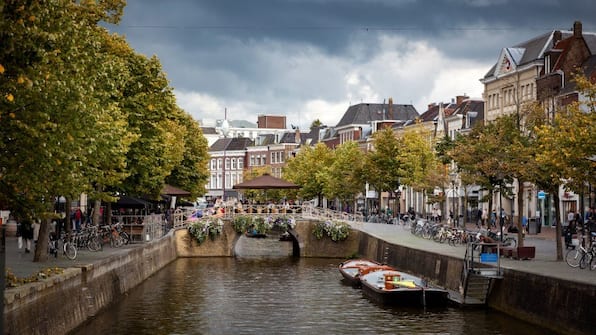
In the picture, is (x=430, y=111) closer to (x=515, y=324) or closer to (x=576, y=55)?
(x=576, y=55)

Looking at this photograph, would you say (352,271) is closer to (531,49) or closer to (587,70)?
(587,70)

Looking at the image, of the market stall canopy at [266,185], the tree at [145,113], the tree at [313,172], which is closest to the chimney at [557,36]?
the market stall canopy at [266,185]

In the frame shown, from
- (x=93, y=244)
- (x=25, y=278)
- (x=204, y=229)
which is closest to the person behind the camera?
(x=25, y=278)

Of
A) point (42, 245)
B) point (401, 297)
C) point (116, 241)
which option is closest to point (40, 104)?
point (42, 245)

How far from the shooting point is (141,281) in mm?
48750

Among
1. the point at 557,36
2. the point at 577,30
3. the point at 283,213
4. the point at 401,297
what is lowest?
the point at 401,297

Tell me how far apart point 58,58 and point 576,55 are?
60406 mm

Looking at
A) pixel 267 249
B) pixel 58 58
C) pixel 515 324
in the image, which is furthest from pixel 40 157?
pixel 267 249

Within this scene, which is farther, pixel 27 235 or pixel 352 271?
pixel 352 271

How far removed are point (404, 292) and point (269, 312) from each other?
5.50m

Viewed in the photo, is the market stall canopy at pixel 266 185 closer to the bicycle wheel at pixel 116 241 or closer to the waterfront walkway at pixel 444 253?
the waterfront walkway at pixel 444 253

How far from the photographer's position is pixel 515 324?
34.0 m

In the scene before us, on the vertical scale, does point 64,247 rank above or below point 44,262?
above

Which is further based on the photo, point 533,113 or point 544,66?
point 544,66
